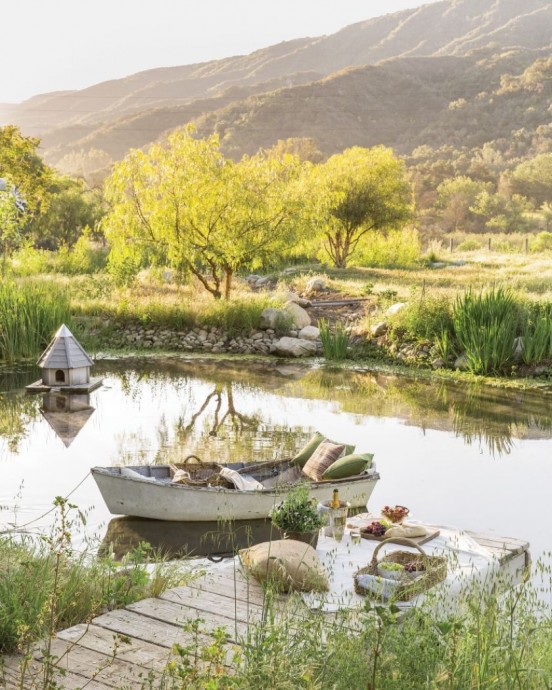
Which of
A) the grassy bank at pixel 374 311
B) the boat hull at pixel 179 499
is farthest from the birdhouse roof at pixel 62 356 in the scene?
the boat hull at pixel 179 499

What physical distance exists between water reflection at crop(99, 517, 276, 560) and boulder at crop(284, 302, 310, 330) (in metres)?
A: 11.6

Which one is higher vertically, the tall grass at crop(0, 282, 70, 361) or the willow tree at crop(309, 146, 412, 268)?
the willow tree at crop(309, 146, 412, 268)

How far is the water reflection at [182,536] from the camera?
24.3 ft

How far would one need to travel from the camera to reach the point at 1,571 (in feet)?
16.1

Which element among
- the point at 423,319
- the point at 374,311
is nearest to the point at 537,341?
the point at 423,319

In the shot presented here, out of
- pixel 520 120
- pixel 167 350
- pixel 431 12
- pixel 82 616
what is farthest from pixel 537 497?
pixel 431 12

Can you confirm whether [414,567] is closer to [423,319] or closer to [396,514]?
[396,514]

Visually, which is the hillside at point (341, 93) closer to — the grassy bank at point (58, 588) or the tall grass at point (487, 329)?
the tall grass at point (487, 329)

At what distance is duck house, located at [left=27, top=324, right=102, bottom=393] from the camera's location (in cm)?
1423

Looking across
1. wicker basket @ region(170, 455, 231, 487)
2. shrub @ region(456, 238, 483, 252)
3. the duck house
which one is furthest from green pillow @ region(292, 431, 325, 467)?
shrub @ region(456, 238, 483, 252)

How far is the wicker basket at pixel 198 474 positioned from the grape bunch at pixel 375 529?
5.26 ft

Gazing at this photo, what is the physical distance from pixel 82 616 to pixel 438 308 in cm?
1328

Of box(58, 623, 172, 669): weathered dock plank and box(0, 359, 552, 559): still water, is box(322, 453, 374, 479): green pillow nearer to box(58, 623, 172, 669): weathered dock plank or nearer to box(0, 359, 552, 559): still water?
box(0, 359, 552, 559): still water

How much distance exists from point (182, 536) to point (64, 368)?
710 centimetres
